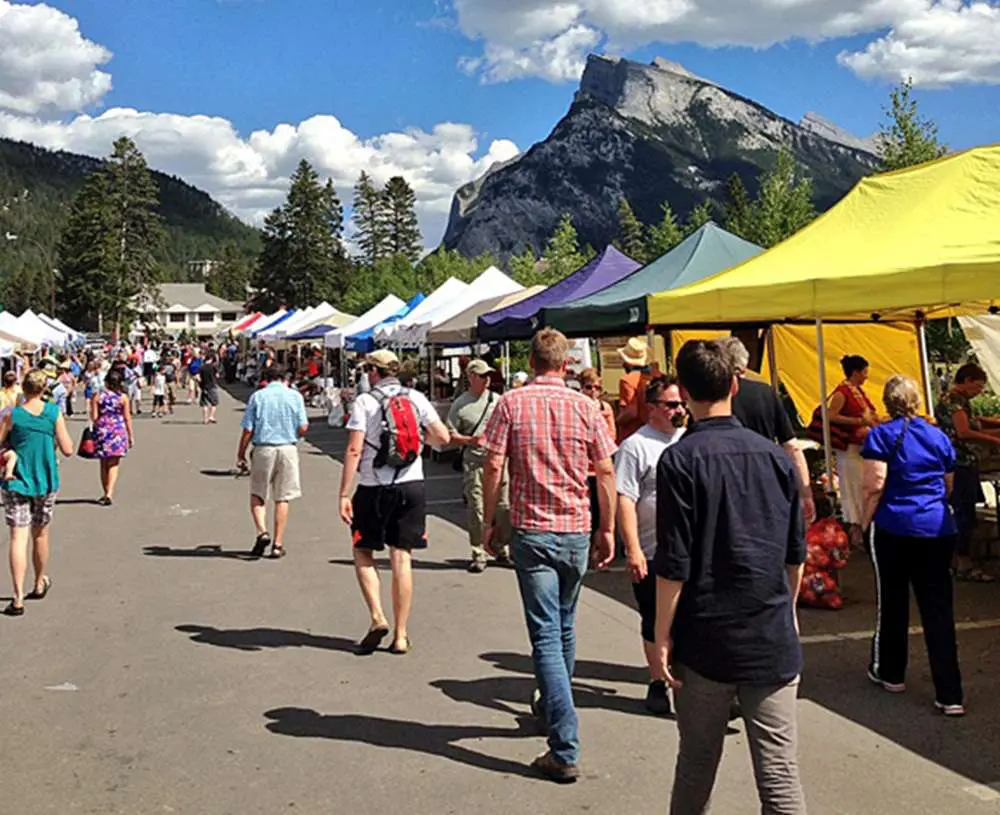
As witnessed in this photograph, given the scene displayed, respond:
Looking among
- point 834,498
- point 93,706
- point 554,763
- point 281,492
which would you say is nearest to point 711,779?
point 554,763

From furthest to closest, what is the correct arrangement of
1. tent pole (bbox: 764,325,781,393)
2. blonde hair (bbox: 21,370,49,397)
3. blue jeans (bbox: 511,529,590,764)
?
tent pole (bbox: 764,325,781,393)
blonde hair (bbox: 21,370,49,397)
blue jeans (bbox: 511,529,590,764)

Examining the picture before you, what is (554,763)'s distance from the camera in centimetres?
449

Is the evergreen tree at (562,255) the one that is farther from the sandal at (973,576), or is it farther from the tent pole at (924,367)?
the sandal at (973,576)

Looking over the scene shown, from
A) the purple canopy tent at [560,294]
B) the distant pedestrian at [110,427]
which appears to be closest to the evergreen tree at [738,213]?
the purple canopy tent at [560,294]

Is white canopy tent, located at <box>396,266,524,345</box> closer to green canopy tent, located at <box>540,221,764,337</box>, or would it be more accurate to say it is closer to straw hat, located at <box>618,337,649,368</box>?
green canopy tent, located at <box>540,221,764,337</box>

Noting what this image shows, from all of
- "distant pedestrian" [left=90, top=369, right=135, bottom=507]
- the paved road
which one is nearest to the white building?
"distant pedestrian" [left=90, top=369, right=135, bottom=507]

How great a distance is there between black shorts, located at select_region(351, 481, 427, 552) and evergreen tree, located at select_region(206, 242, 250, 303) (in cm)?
17478

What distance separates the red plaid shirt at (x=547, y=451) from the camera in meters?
4.68

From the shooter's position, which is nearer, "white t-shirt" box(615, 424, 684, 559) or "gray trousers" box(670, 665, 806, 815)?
"gray trousers" box(670, 665, 806, 815)

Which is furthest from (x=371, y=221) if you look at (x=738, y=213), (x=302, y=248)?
(x=738, y=213)

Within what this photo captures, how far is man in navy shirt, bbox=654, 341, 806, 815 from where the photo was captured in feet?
10.3

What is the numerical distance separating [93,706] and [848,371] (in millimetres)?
6802

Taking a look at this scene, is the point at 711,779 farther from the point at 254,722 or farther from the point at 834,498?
the point at 834,498

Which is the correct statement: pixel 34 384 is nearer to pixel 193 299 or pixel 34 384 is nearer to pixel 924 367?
pixel 924 367
